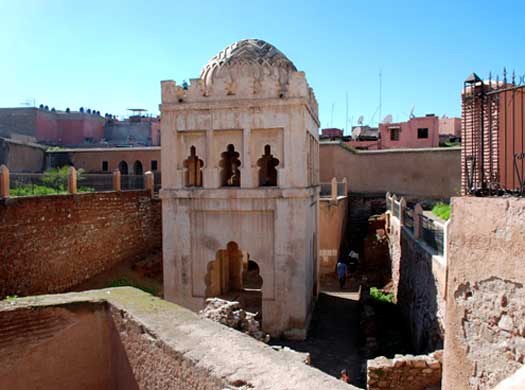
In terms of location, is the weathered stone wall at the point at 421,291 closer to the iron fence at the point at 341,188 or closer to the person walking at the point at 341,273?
the person walking at the point at 341,273

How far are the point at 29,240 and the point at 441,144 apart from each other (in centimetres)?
Result: 2692

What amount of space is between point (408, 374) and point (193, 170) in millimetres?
7517

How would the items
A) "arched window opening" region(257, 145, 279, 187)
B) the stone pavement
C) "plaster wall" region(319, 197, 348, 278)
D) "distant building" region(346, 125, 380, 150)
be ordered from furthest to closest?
1. "distant building" region(346, 125, 380, 150)
2. "plaster wall" region(319, 197, 348, 278)
3. "arched window opening" region(257, 145, 279, 187)
4. the stone pavement

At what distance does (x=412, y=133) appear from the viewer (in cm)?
3156

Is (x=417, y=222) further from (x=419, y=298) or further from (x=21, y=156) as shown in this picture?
(x=21, y=156)

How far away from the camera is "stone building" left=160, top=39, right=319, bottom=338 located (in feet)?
36.5

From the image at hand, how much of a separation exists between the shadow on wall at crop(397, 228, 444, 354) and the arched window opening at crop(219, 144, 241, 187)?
4.90 meters

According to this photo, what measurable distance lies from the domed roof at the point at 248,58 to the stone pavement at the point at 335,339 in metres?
6.57

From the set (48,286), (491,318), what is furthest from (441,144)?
(491,318)

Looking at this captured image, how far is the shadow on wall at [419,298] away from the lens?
335 inches

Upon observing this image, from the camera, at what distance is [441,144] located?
32156 mm

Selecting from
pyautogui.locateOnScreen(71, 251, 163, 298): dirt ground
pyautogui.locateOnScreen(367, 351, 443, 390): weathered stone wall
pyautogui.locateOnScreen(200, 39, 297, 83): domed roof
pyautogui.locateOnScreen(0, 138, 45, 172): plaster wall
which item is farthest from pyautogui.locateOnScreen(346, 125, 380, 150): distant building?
pyautogui.locateOnScreen(367, 351, 443, 390): weathered stone wall

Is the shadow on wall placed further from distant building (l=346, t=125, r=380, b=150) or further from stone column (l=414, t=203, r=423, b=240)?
distant building (l=346, t=125, r=380, b=150)

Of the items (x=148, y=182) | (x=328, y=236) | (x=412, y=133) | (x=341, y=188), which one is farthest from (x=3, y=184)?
(x=412, y=133)
